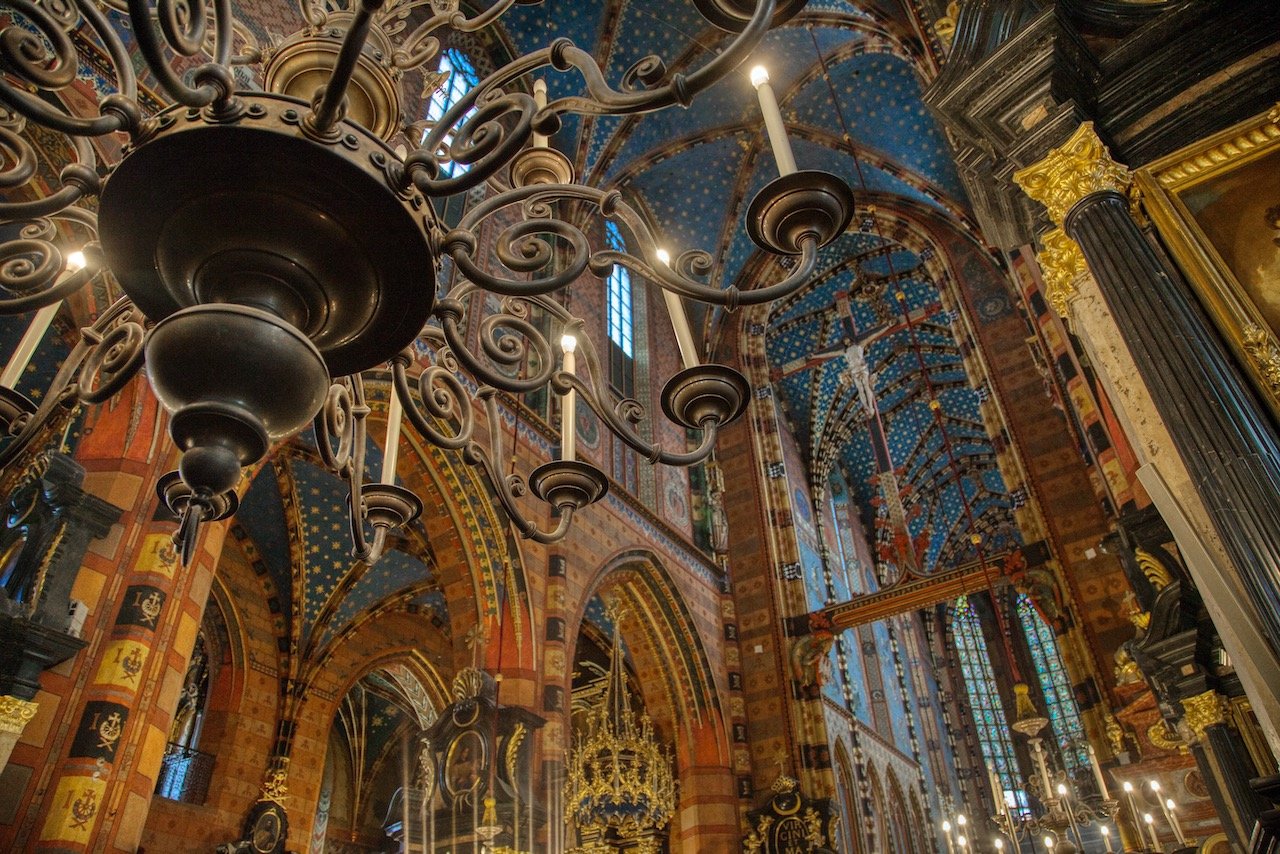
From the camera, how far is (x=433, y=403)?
259 centimetres

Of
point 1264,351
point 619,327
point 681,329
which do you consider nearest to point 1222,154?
point 1264,351

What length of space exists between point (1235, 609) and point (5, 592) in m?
6.06

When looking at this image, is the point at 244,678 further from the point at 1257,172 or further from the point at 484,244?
the point at 1257,172

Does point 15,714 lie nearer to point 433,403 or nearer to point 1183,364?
point 433,403

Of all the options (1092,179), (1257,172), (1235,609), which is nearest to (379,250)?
(1235,609)

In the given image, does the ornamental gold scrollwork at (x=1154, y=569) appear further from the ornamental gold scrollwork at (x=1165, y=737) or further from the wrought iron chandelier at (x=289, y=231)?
the wrought iron chandelier at (x=289, y=231)

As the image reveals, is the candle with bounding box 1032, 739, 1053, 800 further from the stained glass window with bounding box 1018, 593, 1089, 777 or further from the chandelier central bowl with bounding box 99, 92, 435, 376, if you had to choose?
the stained glass window with bounding box 1018, 593, 1089, 777

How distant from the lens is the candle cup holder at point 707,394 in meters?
2.29

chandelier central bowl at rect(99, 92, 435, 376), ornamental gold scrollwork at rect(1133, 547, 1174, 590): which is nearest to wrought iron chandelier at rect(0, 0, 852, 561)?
chandelier central bowl at rect(99, 92, 435, 376)

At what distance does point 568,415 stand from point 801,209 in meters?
1.14

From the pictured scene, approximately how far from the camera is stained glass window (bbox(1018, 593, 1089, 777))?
880 inches

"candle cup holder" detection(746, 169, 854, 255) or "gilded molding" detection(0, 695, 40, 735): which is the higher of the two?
"candle cup holder" detection(746, 169, 854, 255)

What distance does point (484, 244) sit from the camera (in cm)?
933

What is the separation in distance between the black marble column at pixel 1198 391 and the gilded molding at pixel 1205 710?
2679 millimetres
